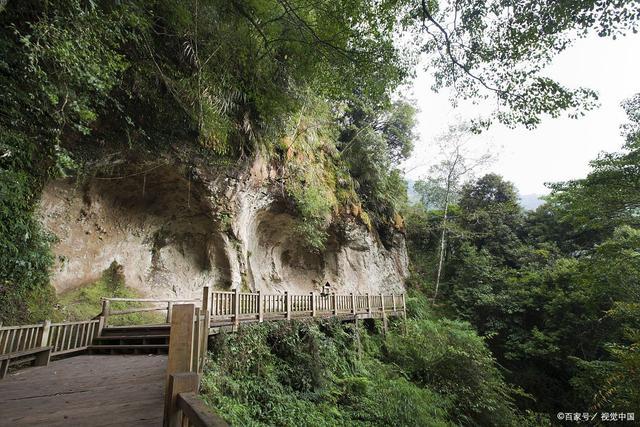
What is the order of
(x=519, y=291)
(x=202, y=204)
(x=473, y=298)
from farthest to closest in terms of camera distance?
(x=473, y=298) < (x=519, y=291) < (x=202, y=204)

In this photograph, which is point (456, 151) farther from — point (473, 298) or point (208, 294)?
point (208, 294)

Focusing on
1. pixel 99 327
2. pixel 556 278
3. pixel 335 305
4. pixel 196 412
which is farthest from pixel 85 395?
pixel 556 278

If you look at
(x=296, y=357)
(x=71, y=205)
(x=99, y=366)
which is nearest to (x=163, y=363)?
(x=99, y=366)

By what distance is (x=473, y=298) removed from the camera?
1720cm

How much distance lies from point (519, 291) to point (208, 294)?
15783mm

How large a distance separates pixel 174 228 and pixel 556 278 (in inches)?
680

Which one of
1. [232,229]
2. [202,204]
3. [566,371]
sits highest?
[202,204]

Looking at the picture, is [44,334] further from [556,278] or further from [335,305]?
[556,278]

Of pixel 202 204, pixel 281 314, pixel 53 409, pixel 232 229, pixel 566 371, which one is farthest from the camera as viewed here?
pixel 566 371

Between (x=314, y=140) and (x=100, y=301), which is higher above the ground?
(x=314, y=140)

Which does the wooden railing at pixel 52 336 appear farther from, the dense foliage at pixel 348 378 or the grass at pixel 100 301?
the dense foliage at pixel 348 378

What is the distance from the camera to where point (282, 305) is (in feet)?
28.7

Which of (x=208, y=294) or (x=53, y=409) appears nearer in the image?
(x=53, y=409)

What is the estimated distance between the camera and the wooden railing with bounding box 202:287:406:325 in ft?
22.3
